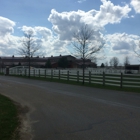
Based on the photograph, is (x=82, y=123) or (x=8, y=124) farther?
(x=82, y=123)

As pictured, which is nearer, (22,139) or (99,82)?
(22,139)

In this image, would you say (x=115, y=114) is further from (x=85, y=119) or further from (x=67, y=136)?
(x=67, y=136)

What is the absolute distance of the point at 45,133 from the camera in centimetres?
619

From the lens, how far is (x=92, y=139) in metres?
5.55

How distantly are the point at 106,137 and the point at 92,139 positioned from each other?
0.39 metres

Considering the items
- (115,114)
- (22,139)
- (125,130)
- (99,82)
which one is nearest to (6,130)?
(22,139)

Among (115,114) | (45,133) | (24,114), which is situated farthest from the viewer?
(24,114)

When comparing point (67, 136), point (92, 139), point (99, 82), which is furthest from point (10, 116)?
point (99, 82)

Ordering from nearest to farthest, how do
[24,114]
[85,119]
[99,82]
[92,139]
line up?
[92,139] → [85,119] → [24,114] → [99,82]

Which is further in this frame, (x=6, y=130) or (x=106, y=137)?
(x=6, y=130)

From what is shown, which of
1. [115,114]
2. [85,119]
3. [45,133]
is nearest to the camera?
[45,133]

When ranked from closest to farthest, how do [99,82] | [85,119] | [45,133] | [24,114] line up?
[45,133], [85,119], [24,114], [99,82]

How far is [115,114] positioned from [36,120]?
2878mm

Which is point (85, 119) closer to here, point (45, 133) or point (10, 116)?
point (45, 133)
